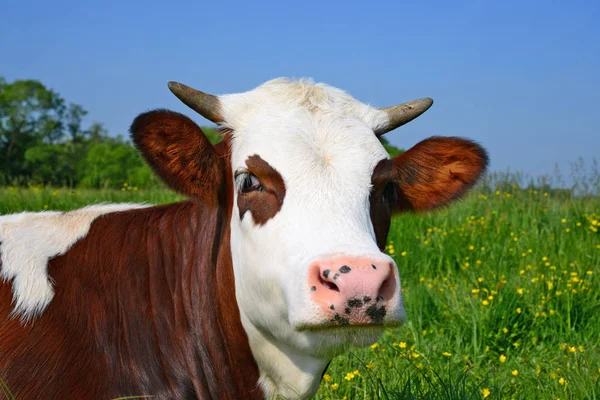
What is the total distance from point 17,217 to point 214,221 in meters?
1.24

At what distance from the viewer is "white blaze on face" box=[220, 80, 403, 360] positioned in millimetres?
3312

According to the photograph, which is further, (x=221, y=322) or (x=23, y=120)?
(x=23, y=120)

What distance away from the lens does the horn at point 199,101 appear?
4.04m

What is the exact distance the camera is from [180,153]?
404 cm

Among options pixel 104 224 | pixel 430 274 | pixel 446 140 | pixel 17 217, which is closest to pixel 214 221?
pixel 104 224

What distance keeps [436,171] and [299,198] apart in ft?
4.74

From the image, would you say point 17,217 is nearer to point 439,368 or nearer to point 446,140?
point 446,140

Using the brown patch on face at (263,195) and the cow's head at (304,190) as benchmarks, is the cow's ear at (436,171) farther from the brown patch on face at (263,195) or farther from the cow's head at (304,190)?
the brown patch on face at (263,195)

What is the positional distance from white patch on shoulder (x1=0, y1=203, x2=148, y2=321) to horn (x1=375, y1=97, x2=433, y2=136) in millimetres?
1688

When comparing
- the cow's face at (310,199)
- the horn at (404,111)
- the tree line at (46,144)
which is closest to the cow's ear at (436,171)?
the cow's face at (310,199)

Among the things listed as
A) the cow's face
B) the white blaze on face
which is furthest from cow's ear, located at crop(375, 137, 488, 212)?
the white blaze on face

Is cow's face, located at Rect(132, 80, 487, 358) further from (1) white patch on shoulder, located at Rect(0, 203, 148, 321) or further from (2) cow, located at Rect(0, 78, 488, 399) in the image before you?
(1) white patch on shoulder, located at Rect(0, 203, 148, 321)

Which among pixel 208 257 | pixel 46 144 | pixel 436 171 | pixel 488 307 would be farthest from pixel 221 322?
pixel 46 144

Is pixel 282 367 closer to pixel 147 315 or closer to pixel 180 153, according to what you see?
pixel 147 315
